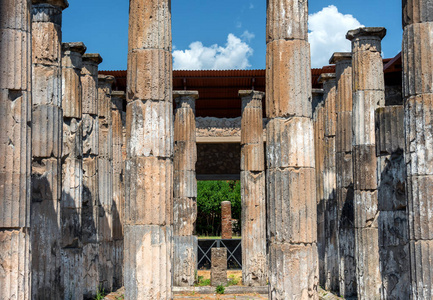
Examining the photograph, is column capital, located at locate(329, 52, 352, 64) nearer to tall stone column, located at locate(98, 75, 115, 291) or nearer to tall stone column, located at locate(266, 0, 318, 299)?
tall stone column, located at locate(266, 0, 318, 299)

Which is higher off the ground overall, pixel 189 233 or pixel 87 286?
pixel 189 233

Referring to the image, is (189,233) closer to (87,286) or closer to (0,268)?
(87,286)

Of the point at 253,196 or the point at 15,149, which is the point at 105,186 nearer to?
the point at 253,196

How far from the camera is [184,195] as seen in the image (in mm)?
19625

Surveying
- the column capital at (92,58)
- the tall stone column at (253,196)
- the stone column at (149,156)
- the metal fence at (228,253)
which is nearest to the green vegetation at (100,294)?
the tall stone column at (253,196)

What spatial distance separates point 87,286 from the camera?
1576cm

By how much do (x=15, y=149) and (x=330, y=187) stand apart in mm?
11611

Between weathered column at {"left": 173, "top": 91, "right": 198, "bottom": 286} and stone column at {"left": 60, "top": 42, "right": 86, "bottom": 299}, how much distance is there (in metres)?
5.88

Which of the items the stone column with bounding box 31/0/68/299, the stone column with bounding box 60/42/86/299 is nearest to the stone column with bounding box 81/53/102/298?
the stone column with bounding box 60/42/86/299

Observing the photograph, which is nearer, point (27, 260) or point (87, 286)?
point (27, 260)

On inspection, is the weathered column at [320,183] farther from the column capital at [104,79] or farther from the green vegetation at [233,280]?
the column capital at [104,79]

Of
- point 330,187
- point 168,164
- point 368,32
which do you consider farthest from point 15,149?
point 330,187

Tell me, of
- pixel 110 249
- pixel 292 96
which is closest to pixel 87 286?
pixel 110 249

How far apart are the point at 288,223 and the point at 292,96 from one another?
2331 mm
